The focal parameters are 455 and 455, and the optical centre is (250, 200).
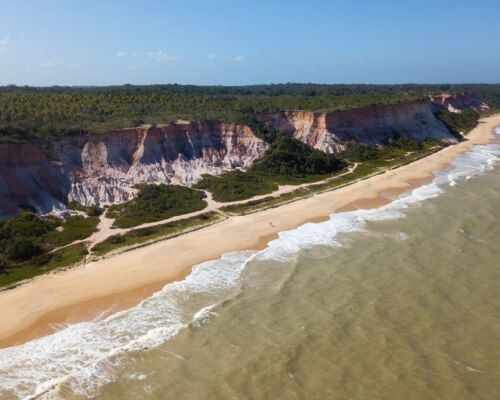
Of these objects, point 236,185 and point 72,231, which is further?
point 236,185

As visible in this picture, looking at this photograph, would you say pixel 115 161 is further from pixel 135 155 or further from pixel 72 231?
pixel 72 231

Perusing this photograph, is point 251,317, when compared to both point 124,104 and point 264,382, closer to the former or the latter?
point 264,382

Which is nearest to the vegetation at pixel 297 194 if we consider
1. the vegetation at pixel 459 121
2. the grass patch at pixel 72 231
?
the grass patch at pixel 72 231

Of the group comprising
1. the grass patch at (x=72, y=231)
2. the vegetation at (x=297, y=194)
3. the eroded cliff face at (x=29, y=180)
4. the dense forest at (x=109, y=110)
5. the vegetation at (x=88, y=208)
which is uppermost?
the dense forest at (x=109, y=110)

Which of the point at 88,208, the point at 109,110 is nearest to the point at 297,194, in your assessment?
the point at 88,208

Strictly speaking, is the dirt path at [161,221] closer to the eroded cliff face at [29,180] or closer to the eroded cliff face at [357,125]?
the eroded cliff face at [29,180]
